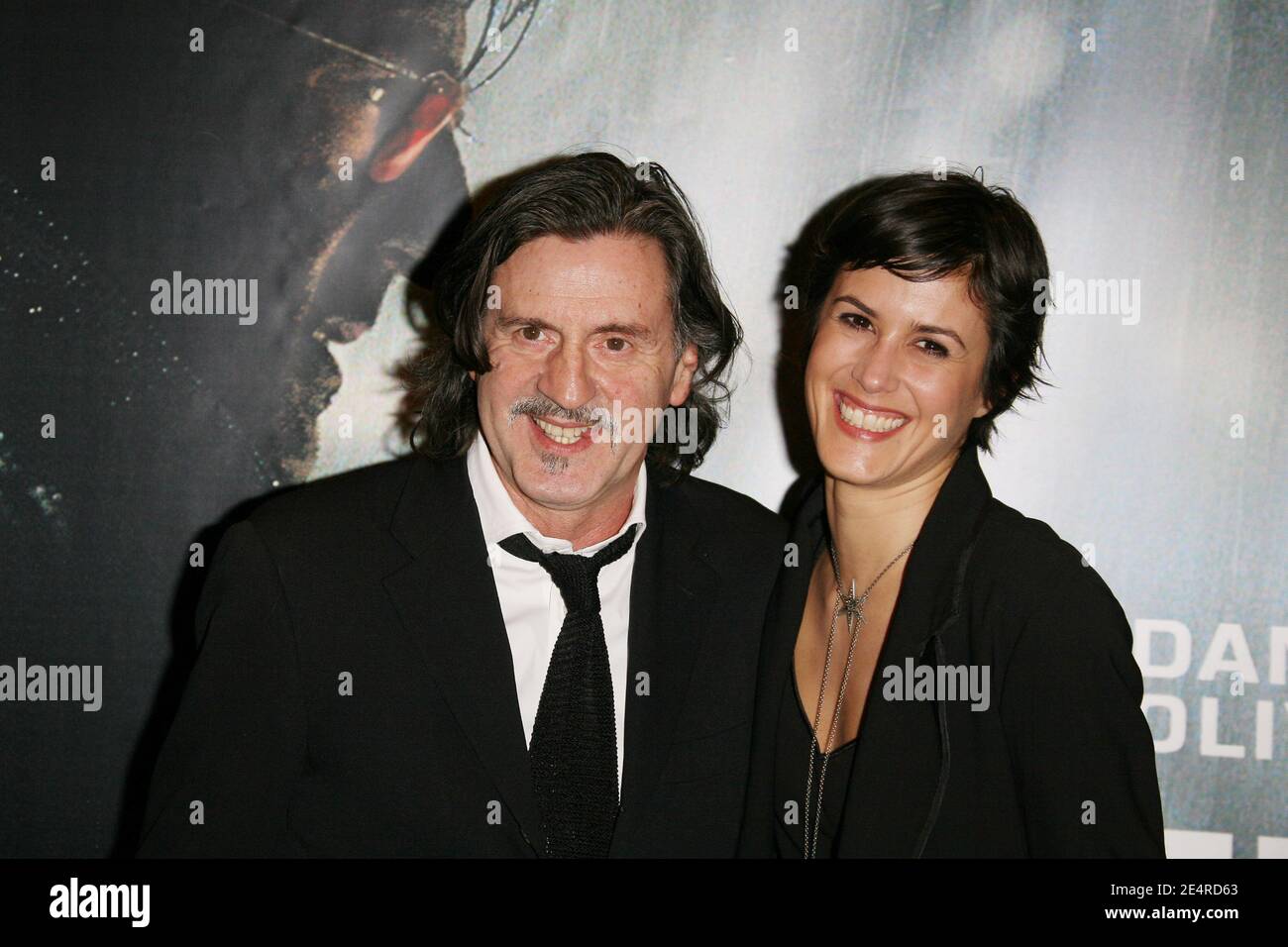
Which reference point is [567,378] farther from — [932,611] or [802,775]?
[802,775]

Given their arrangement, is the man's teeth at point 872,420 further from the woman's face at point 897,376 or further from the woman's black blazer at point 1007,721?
the woman's black blazer at point 1007,721

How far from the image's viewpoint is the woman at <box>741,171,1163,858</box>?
1.97 metres

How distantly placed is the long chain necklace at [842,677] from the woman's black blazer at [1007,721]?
0.15 metres

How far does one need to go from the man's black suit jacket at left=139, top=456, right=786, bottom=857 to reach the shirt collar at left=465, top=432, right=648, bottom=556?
0.06 meters

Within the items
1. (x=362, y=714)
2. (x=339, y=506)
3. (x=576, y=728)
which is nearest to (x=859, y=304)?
(x=576, y=728)

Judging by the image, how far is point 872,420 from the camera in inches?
89.7

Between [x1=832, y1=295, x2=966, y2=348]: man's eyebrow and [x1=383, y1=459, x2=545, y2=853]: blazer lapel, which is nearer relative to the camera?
[x1=383, y1=459, x2=545, y2=853]: blazer lapel

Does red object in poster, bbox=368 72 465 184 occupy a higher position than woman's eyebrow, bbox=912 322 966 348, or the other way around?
red object in poster, bbox=368 72 465 184

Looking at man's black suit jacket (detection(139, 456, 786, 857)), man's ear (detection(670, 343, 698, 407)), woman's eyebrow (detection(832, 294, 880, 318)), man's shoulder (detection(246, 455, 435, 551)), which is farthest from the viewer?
man's ear (detection(670, 343, 698, 407))

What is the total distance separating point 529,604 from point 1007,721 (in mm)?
967

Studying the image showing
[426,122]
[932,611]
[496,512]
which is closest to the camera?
[932,611]

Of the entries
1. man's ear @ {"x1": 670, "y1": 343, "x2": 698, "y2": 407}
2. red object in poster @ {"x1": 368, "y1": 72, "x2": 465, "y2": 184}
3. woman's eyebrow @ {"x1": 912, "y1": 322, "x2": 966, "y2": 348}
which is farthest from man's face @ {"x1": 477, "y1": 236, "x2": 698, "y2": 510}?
red object in poster @ {"x1": 368, "y1": 72, "x2": 465, "y2": 184}

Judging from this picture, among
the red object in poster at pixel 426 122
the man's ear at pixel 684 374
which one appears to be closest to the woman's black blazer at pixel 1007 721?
the man's ear at pixel 684 374

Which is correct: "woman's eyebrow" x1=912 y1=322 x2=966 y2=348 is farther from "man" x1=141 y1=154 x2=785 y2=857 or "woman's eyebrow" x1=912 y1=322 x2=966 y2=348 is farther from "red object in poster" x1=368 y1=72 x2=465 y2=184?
Answer: "red object in poster" x1=368 y1=72 x2=465 y2=184
